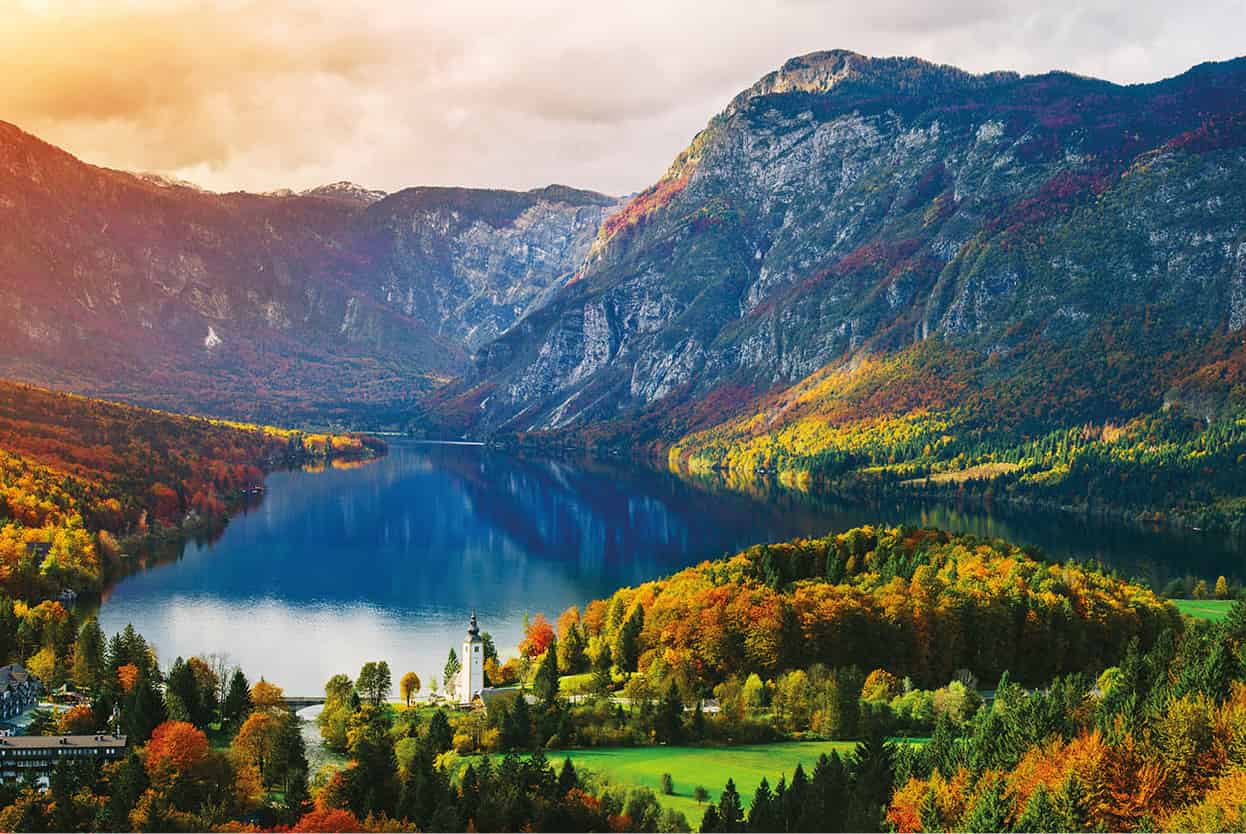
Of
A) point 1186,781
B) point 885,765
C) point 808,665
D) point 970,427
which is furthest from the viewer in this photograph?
point 970,427

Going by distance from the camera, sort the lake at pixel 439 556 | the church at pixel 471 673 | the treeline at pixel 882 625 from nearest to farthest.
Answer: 1. the church at pixel 471 673
2. the treeline at pixel 882 625
3. the lake at pixel 439 556

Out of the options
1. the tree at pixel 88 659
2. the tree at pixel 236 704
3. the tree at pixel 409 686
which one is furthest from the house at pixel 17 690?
the tree at pixel 409 686

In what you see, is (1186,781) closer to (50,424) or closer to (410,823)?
(410,823)

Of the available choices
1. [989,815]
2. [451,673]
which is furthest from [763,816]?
[451,673]

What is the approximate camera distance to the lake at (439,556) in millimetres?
76312

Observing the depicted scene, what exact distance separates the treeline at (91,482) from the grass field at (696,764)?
1958 inches

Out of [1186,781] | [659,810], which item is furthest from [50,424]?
[1186,781]

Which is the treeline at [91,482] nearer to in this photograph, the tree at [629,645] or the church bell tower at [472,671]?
the church bell tower at [472,671]

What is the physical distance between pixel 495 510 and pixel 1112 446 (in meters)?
86.3

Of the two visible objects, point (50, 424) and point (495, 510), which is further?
point (495, 510)

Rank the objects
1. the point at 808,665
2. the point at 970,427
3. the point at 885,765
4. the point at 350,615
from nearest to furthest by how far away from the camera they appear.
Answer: the point at 885,765 → the point at 808,665 → the point at 350,615 → the point at 970,427

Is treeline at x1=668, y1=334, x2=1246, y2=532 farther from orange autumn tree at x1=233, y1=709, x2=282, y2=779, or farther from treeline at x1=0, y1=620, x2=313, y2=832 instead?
orange autumn tree at x1=233, y1=709, x2=282, y2=779

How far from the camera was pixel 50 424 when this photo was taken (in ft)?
462

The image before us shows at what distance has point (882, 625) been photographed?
6159 centimetres
